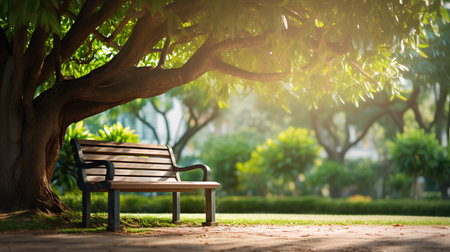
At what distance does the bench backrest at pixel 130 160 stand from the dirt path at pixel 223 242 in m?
1.67

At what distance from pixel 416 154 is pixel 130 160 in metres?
16.0

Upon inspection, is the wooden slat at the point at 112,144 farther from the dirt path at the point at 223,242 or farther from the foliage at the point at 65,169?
the foliage at the point at 65,169

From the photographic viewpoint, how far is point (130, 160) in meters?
7.89

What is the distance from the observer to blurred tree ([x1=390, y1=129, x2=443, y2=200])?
20766mm

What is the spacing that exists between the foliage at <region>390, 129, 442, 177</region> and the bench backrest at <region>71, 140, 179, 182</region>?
49.4 ft

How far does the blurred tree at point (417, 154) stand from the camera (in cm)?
2077

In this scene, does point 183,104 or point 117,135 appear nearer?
point 117,135

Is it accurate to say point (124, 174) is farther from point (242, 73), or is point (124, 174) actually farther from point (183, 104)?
point (183, 104)

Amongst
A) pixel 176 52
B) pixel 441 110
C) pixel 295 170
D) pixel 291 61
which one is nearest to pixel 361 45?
pixel 291 61

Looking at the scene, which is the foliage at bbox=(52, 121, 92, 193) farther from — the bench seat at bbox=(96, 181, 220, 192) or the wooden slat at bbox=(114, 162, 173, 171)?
the bench seat at bbox=(96, 181, 220, 192)

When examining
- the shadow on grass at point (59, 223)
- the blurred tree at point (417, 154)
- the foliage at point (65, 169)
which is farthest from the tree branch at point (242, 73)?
the blurred tree at point (417, 154)

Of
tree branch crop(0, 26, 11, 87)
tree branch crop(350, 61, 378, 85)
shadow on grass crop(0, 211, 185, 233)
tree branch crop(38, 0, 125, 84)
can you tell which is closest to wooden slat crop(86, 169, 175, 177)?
shadow on grass crop(0, 211, 185, 233)

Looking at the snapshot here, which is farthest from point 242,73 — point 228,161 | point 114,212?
point 228,161

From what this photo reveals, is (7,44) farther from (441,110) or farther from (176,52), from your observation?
(441,110)
